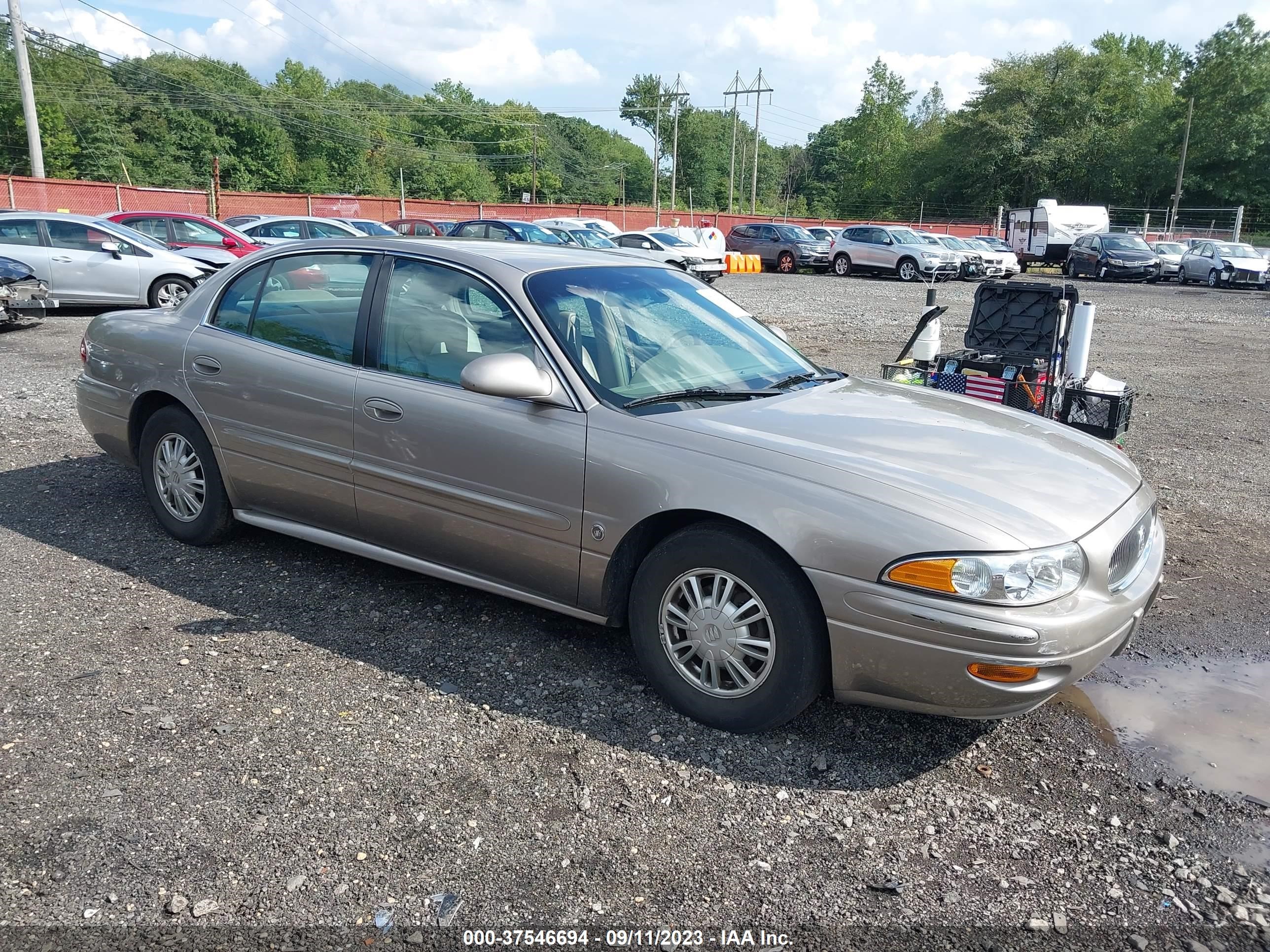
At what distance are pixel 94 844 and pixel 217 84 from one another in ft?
272

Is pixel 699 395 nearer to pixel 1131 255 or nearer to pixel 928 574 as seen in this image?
pixel 928 574

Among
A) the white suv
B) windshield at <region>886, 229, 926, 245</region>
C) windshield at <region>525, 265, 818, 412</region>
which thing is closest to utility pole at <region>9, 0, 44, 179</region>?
the white suv

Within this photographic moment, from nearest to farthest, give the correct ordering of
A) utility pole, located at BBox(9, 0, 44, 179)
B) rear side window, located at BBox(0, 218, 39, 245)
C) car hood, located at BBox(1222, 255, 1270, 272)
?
rear side window, located at BBox(0, 218, 39, 245)
utility pole, located at BBox(9, 0, 44, 179)
car hood, located at BBox(1222, 255, 1270, 272)

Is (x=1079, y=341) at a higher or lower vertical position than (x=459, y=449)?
higher

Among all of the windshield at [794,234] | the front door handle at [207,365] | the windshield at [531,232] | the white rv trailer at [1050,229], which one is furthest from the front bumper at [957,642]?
the white rv trailer at [1050,229]

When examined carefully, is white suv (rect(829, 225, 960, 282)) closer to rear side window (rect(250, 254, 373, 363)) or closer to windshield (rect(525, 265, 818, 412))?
windshield (rect(525, 265, 818, 412))

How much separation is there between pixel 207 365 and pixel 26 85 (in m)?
27.0

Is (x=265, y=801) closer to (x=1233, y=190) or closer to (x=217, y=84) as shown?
(x=1233, y=190)

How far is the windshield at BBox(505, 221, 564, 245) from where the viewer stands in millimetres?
23673

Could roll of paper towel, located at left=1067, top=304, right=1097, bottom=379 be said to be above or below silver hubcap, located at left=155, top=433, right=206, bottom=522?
above

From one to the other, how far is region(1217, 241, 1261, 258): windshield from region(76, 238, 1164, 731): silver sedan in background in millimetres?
32366

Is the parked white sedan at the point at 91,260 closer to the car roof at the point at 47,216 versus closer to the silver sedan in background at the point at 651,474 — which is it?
the car roof at the point at 47,216

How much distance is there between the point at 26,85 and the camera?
25891 mm

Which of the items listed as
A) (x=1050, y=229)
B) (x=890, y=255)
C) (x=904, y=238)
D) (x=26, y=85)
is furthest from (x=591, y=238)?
(x=1050, y=229)
